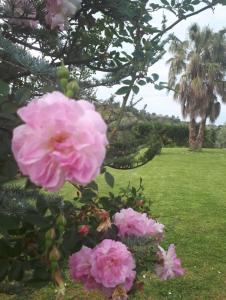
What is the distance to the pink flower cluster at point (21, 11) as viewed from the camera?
170 cm

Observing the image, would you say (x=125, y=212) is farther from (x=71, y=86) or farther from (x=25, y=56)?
(x=71, y=86)

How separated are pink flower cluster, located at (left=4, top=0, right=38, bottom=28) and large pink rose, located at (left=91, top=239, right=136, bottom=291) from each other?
1.00 m

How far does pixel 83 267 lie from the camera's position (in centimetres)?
109

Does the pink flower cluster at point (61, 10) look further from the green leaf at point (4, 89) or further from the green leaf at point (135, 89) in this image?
the green leaf at point (4, 89)

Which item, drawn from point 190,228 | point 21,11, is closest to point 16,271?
point 21,11

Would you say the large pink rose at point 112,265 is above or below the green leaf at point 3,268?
above

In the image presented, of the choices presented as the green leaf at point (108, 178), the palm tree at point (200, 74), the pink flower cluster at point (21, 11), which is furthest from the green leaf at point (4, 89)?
the palm tree at point (200, 74)

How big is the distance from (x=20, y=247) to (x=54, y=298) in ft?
8.11

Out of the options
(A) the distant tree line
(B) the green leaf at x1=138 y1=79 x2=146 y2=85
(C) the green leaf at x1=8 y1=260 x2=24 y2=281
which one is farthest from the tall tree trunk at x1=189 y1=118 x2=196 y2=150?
(C) the green leaf at x1=8 y1=260 x2=24 y2=281

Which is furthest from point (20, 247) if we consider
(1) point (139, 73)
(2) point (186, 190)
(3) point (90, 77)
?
(2) point (186, 190)

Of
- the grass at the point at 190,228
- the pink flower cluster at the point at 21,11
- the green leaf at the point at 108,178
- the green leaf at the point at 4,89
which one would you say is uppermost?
the pink flower cluster at the point at 21,11

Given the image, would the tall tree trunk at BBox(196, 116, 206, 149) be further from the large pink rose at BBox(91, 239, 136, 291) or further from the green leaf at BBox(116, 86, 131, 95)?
the large pink rose at BBox(91, 239, 136, 291)

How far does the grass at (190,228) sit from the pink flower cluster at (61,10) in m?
1.06

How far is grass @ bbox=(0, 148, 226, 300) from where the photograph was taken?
3754mm
